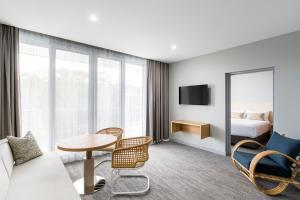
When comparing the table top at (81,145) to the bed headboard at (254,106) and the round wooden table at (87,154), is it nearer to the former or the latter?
the round wooden table at (87,154)

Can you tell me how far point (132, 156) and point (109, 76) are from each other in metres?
2.41

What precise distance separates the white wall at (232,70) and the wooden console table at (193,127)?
0.19 metres

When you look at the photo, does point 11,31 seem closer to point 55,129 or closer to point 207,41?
point 55,129

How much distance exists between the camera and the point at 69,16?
7.79 feet

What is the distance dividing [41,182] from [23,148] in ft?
2.71

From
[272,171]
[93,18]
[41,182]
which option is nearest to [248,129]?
[272,171]

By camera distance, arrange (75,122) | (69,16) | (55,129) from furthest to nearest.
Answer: (75,122)
(55,129)
(69,16)

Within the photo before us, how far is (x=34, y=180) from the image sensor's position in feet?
5.68

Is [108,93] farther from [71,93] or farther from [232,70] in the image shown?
[232,70]

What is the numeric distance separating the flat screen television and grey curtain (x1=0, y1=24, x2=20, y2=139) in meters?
3.87

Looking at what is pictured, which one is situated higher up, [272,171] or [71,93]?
[71,93]

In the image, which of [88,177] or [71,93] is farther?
[71,93]

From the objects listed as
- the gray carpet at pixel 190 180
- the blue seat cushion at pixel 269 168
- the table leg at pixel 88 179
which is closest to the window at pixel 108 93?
the gray carpet at pixel 190 180

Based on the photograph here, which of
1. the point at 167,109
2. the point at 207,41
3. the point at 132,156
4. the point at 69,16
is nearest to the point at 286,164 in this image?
the point at 132,156
